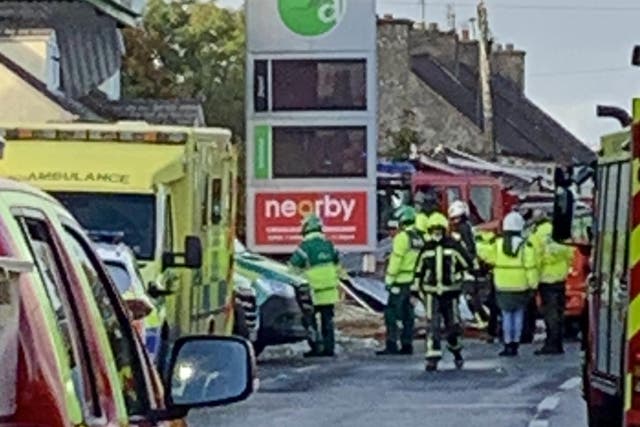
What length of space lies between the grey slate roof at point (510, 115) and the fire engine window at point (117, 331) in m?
70.5

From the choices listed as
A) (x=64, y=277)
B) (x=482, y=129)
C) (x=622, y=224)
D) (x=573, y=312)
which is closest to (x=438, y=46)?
(x=482, y=129)

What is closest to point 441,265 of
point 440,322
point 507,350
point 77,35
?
point 440,322

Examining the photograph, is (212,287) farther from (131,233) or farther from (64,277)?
(64,277)

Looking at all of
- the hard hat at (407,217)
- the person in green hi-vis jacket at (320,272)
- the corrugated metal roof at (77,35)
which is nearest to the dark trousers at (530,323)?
the person in green hi-vis jacket at (320,272)

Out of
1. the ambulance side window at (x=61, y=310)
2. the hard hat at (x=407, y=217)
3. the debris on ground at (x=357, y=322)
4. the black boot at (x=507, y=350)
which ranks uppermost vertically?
the ambulance side window at (x=61, y=310)

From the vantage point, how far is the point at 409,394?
2006 centimetres

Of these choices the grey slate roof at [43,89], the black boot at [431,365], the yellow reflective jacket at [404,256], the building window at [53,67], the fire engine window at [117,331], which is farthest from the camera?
the building window at [53,67]

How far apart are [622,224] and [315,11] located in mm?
20889

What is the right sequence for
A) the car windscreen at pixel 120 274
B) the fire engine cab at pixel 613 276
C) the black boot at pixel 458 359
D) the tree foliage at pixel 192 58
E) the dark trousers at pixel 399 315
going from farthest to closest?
the tree foliage at pixel 192 58
the dark trousers at pixel 399 315
the black boot at pixel 458 359
the car windscreen at pixel 120 274
the fire engine cab at pixel 613 276

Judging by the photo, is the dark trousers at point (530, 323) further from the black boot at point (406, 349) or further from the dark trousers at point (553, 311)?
the black boot at point (406, 349)

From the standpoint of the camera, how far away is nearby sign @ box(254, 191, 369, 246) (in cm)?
3244

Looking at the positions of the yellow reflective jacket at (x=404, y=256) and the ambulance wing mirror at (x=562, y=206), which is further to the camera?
the yellow reflective jacket at (x=404, y=256)

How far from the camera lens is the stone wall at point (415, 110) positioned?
78.1 meters

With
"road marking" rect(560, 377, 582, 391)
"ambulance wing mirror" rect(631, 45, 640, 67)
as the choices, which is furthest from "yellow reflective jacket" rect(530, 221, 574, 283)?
"ambulance wing mirror" rect(631, 45, 640, 67)
